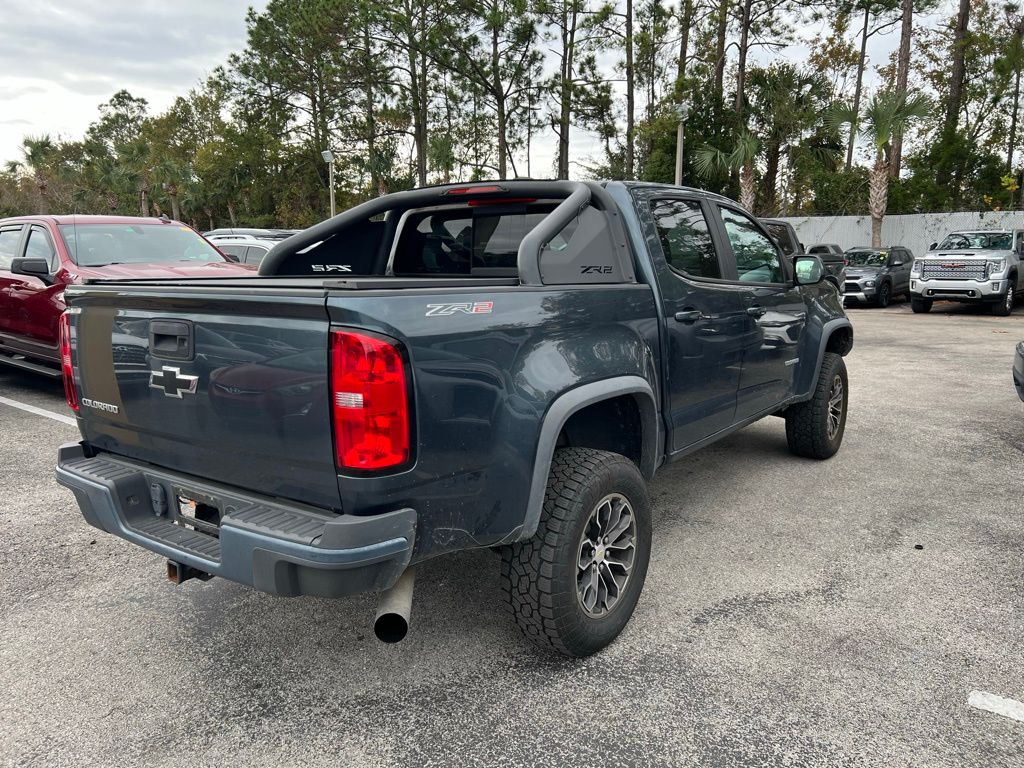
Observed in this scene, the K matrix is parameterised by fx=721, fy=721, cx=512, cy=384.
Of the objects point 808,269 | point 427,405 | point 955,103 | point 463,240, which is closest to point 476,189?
point 463,240

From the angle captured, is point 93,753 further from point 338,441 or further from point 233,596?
point 338,441

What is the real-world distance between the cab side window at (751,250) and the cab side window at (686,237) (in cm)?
30

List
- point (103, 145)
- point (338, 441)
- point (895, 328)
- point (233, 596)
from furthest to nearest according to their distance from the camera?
point (103, 145)
point (895, 328)
point (233, 596)
point (338, 441)

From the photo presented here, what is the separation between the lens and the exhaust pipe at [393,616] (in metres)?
2.21

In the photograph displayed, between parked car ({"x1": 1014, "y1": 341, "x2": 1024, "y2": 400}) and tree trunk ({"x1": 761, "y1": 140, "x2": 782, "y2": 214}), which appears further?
tree trunk ({"x1": 761, "y1": 140, "x2": 782, "y2": 214})

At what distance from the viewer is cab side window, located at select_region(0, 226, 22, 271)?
7379 mm

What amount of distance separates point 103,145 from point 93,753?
78.1m

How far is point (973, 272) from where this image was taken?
1563 cm

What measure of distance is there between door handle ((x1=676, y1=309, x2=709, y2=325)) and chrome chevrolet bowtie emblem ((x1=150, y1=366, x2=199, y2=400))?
82.1 inches

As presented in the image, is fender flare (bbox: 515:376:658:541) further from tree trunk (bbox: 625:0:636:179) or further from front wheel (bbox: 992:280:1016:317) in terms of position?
tree trunk (bbox: 625:0:636:179)

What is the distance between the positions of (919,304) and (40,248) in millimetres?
17117

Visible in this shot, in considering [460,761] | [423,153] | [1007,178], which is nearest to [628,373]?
[460,761]

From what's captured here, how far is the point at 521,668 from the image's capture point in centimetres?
271

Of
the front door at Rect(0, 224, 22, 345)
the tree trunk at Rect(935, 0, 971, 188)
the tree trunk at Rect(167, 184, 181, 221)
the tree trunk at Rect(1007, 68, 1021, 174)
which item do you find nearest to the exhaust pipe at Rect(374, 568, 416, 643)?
the front door at Rect(0, 224, 22, 345)
